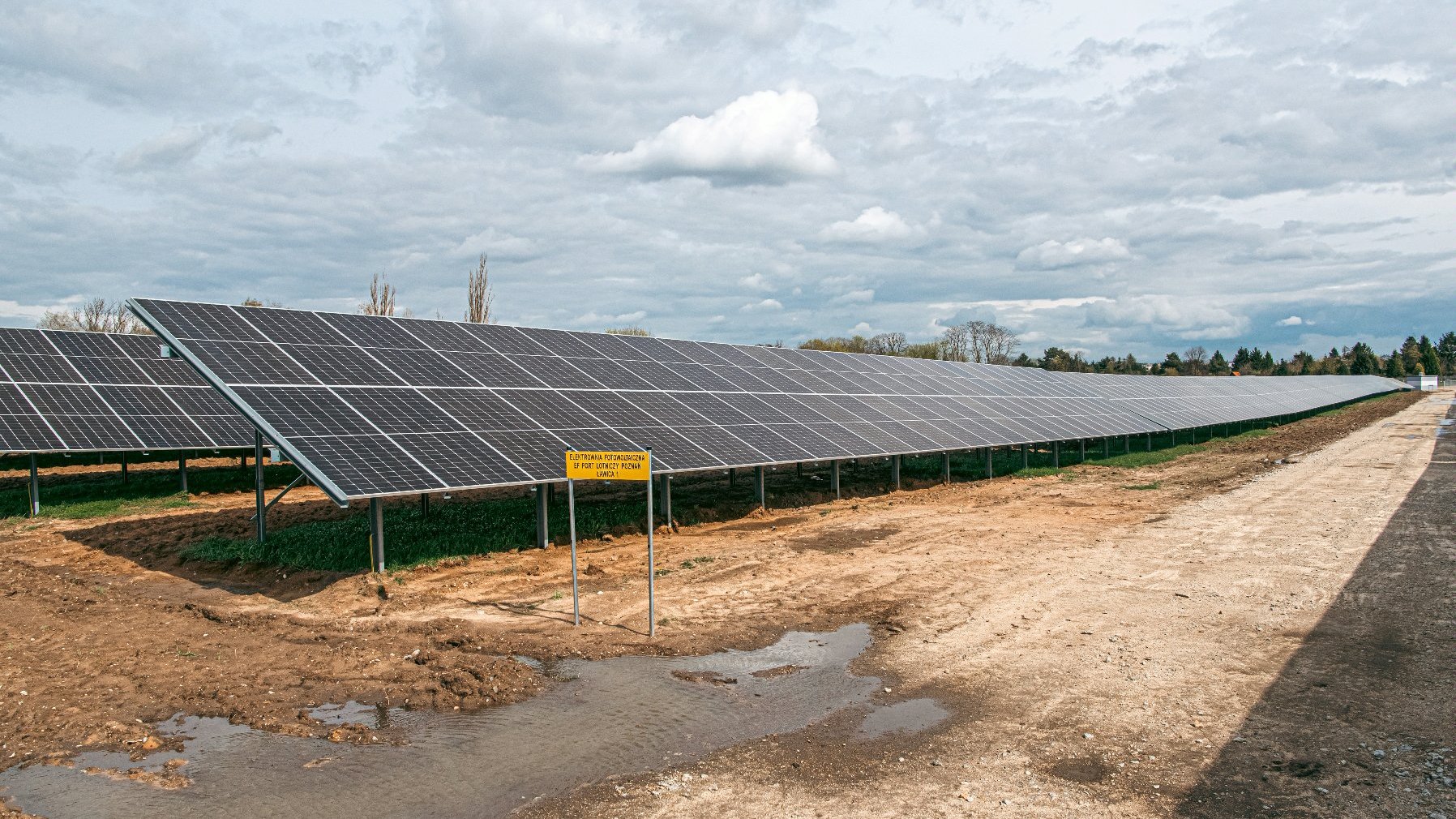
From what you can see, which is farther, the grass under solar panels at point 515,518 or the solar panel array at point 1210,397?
the solar panel array at point 1210,397

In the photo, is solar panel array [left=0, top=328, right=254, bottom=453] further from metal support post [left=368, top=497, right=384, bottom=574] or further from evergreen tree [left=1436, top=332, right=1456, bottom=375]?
evergreen tree [left=1436, top=332, right=1456, bottom=375]

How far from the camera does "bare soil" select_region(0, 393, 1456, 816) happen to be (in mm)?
7910

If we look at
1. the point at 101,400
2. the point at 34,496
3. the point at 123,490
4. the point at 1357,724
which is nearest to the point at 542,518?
the point at 1357,724

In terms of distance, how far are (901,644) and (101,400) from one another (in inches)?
1145

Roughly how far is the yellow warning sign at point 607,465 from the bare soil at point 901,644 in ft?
7.78

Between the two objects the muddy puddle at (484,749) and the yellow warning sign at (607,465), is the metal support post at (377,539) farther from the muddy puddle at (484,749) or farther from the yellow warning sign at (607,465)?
the muddy puddle at (484,749)

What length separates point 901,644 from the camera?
1236cm

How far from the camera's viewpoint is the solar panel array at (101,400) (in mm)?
26203

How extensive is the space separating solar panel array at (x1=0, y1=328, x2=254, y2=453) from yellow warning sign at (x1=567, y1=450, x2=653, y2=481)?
66.2ft

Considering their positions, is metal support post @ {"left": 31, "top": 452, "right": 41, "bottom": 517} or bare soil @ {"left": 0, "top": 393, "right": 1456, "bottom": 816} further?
metal support post @ {"left": 31, "top": 452, "right": 41, "bottom": 517}

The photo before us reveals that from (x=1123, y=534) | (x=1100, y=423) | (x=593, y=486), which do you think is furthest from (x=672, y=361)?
(x=1100, y=423)

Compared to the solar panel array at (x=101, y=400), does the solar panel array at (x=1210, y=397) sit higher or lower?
lower

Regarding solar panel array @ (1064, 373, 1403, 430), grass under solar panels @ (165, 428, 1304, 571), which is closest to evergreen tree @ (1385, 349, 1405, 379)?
solar panel array @ (1064, 373, 1403, 430)

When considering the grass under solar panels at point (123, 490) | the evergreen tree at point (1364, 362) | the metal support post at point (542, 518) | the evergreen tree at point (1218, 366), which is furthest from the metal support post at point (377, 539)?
the evergreen tree at point (1364, 362)
